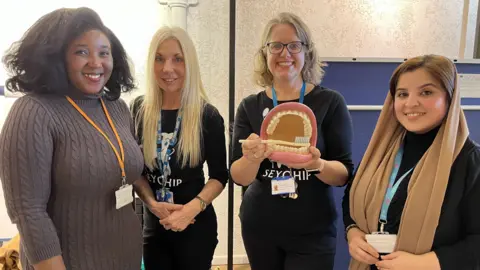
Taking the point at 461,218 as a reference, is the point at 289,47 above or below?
above

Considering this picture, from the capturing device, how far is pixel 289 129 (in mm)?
1415

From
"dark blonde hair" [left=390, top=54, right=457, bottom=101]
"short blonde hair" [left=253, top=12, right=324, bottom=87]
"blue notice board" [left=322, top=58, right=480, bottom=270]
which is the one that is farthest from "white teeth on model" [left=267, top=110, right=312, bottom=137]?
"blue notice board" [left=322, top=58, right=480, bottom=270]

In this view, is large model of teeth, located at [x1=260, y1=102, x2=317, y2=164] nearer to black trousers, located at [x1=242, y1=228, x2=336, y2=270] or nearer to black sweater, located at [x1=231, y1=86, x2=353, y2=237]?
black sweater, located at [x1=231, y1=86, x2=353, y2=237]

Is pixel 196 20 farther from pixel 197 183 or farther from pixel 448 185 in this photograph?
pixel 448 185

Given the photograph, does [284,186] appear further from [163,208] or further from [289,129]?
[163,208]

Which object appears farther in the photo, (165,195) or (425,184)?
(165,195)

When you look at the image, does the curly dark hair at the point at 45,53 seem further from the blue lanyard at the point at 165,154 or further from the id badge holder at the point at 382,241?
the id badge holder at the point at 382,241

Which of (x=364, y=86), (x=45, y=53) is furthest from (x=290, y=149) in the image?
(x=364, y=86)

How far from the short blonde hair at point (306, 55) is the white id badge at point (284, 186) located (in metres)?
0.47

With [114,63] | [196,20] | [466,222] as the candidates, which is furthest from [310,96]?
[196,20]

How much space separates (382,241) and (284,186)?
15.9 inches

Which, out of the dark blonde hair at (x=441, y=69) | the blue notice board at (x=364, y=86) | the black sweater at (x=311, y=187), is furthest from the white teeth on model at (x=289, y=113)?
the blue notice board at (x=364, y=86)

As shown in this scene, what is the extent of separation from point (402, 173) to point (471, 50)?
7.45 ft

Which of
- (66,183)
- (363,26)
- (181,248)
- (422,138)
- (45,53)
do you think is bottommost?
(181,248)
